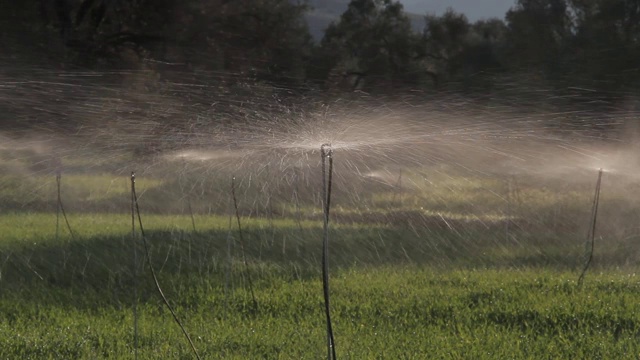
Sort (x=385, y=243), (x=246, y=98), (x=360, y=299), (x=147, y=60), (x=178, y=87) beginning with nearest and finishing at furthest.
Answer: (x=360, y=299)
(x=385, y=243)
(x=246, y=98)
(x=178, y=87)
(x=147, y=60)

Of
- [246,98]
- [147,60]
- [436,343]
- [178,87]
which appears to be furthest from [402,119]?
[147,60]

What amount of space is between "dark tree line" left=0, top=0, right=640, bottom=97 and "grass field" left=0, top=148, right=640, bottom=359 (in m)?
2.43

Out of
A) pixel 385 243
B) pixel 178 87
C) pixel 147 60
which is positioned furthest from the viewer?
pixel 147 60

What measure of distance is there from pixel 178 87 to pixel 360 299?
25.3ft

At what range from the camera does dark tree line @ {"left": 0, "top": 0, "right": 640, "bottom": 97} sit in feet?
54.6

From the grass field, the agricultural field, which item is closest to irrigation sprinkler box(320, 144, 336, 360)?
the agricultural field

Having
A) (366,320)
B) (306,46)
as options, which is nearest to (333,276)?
(366,320)

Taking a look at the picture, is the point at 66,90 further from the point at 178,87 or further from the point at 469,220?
the point at 469,220

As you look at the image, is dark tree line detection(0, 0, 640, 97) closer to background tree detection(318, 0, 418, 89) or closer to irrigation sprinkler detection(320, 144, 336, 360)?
background tree detection(318, 0, 418, 89)

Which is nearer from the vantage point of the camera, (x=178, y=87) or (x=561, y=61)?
(x=178, y=87)

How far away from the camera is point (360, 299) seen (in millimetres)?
8500

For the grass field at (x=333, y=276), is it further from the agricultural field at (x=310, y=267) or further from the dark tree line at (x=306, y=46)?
the dark tree line at (x=306, y=46)

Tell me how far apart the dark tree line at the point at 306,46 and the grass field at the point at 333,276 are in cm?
243

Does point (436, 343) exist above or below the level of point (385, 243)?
above
